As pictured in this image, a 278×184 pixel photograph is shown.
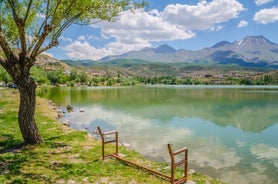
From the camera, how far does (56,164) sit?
38.7 feet

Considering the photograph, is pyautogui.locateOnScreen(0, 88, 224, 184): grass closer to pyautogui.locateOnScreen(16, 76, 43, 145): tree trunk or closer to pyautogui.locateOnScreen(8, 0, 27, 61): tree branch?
pyautogui.locateOnScreen(16, 76, 43, 145): tree trunk

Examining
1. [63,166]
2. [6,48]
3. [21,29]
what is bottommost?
[63,166]

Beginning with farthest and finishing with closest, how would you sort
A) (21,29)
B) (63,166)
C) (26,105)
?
(26,105) < (21,29) < (63,166)

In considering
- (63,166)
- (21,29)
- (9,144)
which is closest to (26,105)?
(9,144)

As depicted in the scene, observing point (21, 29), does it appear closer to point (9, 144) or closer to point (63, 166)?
point (9, 144)

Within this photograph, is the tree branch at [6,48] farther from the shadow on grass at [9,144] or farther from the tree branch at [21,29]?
the shadow on grass at [9,144]

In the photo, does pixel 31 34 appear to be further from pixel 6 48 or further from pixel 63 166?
pixel 63 166

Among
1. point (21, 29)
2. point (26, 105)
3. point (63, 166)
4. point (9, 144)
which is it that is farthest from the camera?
point (9, 144)

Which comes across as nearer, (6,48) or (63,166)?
(63,166)

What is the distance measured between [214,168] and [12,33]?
56.1ft

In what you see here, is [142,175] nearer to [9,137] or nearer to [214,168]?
[214,168]

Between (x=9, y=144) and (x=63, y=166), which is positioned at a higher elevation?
(x=9, y=144)

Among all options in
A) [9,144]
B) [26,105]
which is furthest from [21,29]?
[9,144]

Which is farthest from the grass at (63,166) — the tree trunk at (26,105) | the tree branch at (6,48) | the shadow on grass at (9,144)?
the tree branch at (6,48)
